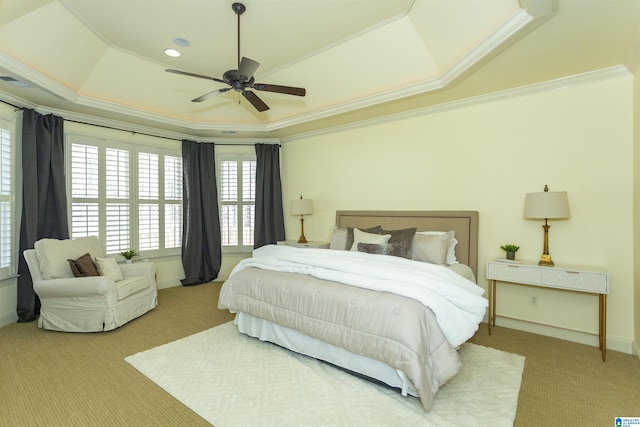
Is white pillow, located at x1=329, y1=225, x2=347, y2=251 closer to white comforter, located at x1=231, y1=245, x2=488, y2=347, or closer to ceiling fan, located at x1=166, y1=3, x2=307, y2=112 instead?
white comforter, located at x1=231, y1=245, x2=488, y2=347

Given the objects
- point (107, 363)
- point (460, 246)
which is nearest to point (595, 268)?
point (460, 246)

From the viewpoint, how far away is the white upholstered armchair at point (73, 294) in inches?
136

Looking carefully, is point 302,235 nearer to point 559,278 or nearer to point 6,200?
point 559,278

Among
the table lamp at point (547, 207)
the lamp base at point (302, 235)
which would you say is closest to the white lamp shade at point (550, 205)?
the table lamp at point (547, 207)

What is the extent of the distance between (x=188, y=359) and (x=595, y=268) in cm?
401

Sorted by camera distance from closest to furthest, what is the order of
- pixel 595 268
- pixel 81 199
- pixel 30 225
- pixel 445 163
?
pixel 595 268, pixel 30 225, pixel 445 163, pixel 81 199

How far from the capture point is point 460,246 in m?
3.98

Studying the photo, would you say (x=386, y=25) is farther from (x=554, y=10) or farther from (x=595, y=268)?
(x=595, y=268)

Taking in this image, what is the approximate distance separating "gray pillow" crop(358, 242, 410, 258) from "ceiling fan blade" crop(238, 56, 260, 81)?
2.27m

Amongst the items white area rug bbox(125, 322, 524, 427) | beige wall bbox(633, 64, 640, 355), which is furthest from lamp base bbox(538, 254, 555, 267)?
white area rug bbox(125, 322, 524, 427)

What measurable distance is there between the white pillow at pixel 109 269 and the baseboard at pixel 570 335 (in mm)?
4712

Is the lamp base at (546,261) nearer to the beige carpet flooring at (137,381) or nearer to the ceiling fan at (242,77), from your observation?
the beige carpet flooring at (137,381)

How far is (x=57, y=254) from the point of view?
371 cm

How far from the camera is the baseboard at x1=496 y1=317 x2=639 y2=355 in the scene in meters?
3.04
